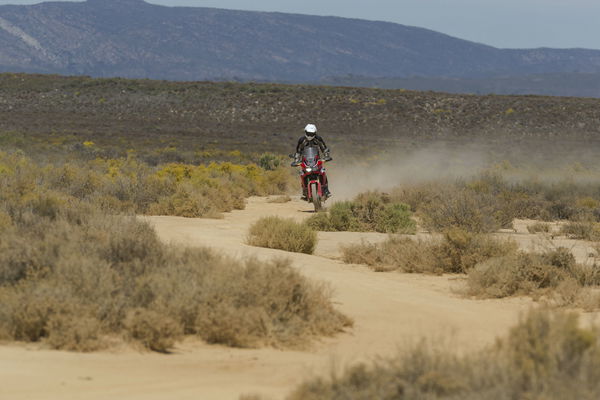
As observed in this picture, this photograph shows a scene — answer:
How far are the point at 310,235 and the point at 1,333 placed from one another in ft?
21.4

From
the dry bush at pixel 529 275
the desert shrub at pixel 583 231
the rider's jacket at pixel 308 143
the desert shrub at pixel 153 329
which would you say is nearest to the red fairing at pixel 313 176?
the rider's jacket at pixel 308 143

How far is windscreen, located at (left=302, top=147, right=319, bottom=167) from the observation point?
19016 mm

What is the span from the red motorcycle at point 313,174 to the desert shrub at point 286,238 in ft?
17.4

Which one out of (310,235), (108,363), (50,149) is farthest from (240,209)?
(50,149)

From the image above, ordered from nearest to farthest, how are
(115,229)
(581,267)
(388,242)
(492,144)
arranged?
(115,229) < (581,267) < (388,242) < (492,144)

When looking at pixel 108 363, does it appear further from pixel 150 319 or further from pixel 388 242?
pixel 388 242

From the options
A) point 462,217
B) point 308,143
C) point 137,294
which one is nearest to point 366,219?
point 462,217

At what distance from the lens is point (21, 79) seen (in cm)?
8756

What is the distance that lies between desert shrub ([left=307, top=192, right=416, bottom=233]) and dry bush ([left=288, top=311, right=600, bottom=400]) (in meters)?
10.6

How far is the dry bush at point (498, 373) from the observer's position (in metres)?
4.98

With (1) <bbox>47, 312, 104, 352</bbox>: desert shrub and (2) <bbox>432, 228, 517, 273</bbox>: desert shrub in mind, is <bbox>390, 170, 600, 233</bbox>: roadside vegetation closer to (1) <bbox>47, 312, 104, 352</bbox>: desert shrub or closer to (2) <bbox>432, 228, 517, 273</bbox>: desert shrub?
(2) <bbox>432, 228, 517, 273</bbox>: desert shrub

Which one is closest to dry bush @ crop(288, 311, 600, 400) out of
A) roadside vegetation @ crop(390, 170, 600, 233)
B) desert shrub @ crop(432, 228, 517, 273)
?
desert shrub @ crop(432, 228, 517, 273)

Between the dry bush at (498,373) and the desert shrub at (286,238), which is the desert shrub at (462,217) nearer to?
the desert shrub at (286,238)

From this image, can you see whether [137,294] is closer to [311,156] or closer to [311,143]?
[311,156]
